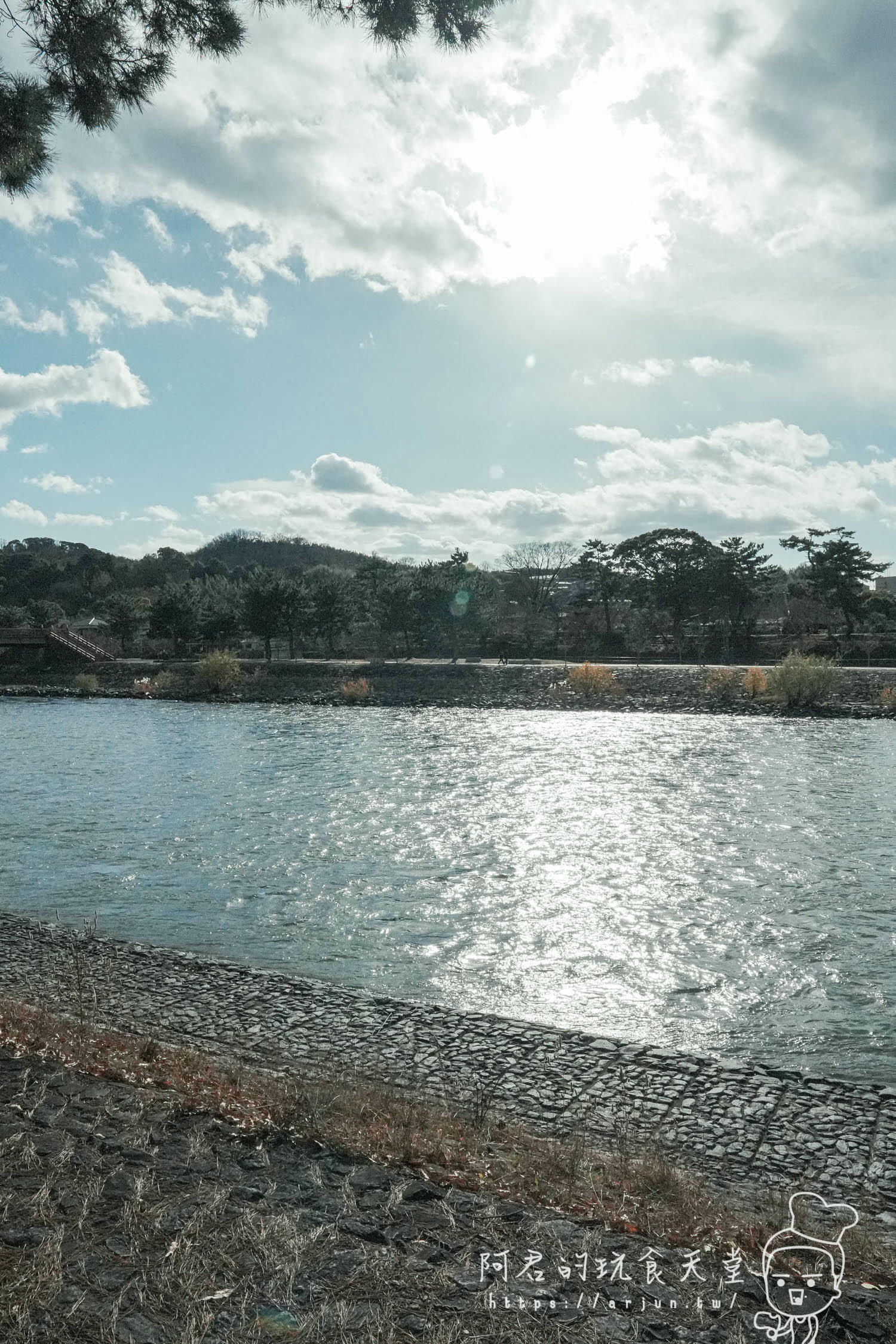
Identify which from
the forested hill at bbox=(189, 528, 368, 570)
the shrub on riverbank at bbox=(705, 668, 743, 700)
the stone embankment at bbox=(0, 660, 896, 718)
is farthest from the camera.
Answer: the forested hill at bbox=(189, 528, 368, 570)

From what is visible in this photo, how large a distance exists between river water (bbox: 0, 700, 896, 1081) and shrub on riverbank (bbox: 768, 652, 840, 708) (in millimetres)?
9509

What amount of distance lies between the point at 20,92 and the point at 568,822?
14.7 meters

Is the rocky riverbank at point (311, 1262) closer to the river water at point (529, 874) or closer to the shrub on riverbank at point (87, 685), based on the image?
the river water at point (529, 874)

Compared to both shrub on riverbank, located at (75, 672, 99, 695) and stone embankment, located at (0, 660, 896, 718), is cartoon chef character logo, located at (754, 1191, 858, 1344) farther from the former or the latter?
shrub on riverbank, located at (75, 672, 99, 695)

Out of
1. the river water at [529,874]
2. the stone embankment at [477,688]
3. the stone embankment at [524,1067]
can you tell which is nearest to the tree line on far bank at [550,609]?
the stone embankment at [477,688]

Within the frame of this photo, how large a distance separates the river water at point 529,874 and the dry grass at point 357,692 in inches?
741

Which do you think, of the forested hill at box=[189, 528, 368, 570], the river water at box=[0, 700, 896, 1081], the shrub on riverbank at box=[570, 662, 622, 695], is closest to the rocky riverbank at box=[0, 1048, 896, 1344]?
the river water at box=[0, 700, 896, 1081]

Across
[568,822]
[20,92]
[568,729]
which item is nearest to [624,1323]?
[20,92]

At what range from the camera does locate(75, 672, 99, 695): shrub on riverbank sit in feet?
189

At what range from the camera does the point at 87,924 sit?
10562 mm

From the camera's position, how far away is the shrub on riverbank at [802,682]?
3894 centimetres

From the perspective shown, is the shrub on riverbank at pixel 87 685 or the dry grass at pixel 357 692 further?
the shrub on riverbank at pixel 87 685

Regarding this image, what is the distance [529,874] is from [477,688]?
3521 centimetres

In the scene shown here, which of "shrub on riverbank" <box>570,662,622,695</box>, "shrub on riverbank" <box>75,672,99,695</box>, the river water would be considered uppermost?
"shrub on riverbank" <box>570,662,622,695</box>
